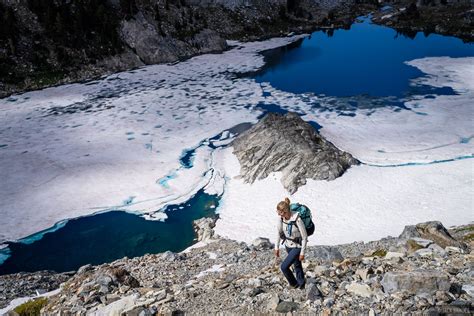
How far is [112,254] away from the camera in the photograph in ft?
76.1

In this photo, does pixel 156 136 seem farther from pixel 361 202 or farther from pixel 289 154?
pixel 361 202

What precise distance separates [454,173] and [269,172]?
38.5 feet

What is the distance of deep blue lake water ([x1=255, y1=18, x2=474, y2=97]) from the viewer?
48.3 metres

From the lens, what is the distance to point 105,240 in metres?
24.5

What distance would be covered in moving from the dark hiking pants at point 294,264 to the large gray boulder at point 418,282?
221 cm

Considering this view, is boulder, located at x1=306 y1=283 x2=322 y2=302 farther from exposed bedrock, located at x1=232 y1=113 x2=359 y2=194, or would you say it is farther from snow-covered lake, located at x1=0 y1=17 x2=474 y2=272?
exposed bedrock, located at x1=232 y1=113 x2=359 y2=194

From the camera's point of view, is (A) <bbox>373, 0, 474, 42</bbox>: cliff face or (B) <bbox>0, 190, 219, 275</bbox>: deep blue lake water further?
(A) <bbox>373, 0, 474, 42</bbox>: cliff face

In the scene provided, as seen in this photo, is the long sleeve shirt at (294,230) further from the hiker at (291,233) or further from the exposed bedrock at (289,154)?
the exposed bedrock at (289,154)

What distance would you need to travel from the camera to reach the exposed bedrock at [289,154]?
2789cm

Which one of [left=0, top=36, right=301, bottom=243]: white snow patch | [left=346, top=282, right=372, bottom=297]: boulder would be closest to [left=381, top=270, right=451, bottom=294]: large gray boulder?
[left=346, top=282, right=372, bottom=297]: boulder

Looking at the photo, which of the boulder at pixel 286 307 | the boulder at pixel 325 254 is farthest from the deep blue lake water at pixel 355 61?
the boulder at pixel 286 307

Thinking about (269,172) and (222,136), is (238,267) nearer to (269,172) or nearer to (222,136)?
(269,172)

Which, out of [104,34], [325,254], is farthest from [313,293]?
[104,34]

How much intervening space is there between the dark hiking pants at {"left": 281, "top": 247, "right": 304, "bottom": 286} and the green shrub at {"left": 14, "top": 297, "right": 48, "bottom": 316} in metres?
8.72
